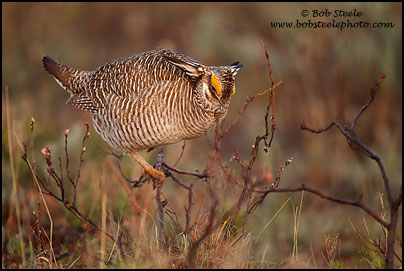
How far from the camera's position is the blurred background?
5.81m

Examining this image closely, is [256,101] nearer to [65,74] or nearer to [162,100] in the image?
[65,74]

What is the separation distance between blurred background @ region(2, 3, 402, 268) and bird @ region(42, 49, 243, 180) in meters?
0.59

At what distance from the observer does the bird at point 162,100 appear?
391 centimetres

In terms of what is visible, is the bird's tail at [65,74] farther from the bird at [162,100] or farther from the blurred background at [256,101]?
the bird at [162,100]

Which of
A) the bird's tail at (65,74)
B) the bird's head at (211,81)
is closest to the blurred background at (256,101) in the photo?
the bird's tail at (65,74)

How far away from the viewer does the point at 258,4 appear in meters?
12.6

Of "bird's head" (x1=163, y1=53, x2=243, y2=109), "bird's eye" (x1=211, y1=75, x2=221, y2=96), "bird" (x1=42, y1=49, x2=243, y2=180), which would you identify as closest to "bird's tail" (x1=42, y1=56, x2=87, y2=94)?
"bird" (x1=42, y1=49, x2=243, y2=180)

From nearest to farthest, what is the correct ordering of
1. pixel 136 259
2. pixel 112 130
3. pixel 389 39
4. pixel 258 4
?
pixel 136 259, pixel 112 130, pixel 389 39, pixel 258 4

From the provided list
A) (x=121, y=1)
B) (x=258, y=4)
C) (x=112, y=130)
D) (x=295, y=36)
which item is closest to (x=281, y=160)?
(x=295, y=36)

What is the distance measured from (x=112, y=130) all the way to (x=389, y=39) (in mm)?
6297

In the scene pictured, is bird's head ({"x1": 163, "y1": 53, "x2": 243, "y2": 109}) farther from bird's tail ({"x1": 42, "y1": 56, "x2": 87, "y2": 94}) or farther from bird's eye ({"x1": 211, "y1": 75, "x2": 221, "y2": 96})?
bird's tail ({"x1": 42, "y1": 56, "x2": 87, "y2": 94})

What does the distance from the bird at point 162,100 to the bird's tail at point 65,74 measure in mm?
672

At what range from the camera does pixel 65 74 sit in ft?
16.4

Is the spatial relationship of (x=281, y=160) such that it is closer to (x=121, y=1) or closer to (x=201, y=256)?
(x=201, y=256)
